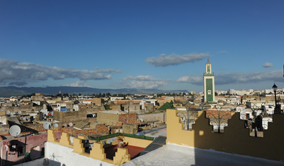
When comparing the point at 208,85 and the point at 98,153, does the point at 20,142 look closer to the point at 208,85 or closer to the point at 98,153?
the point at 98,153

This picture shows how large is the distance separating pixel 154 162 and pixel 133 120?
23445mm

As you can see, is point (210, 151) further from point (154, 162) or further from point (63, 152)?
point (63, 152)

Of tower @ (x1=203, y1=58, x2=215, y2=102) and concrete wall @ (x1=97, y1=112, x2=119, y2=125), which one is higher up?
tower @ (x1=203, y1=58, x2=215, y2=102)

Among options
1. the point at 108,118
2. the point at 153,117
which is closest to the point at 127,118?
the point at 108,118

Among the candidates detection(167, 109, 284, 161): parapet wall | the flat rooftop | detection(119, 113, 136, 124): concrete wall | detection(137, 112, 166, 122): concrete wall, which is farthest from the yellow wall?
detection(137, 112, 166, 122): concrete wall

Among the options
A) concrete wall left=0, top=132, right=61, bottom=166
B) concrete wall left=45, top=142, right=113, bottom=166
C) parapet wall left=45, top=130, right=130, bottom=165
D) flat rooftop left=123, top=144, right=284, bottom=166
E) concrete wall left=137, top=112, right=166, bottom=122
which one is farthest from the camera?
concrete wall left=137, top=112, right=166, bottom=122

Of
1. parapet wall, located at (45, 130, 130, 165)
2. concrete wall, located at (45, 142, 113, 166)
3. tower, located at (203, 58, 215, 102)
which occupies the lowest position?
concrete wall, located at (45, 142, 113, 166)

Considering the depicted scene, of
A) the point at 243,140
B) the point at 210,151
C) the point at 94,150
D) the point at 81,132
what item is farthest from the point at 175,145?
the point at 81,132

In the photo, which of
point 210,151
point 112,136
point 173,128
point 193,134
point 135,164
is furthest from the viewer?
point 112,136

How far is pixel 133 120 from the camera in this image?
2786 centimetres

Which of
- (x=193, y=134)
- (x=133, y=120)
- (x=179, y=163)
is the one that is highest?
(x=193, y=134)

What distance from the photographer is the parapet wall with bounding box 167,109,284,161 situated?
14.5 feet

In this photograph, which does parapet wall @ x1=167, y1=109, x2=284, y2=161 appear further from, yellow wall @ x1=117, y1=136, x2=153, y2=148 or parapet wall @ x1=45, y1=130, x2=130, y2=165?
yellow wall @ x1=117, y1=136, x2=153, y2=148

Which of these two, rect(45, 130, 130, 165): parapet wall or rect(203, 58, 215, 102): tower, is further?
rect(203, 58, 215, 102): tower
